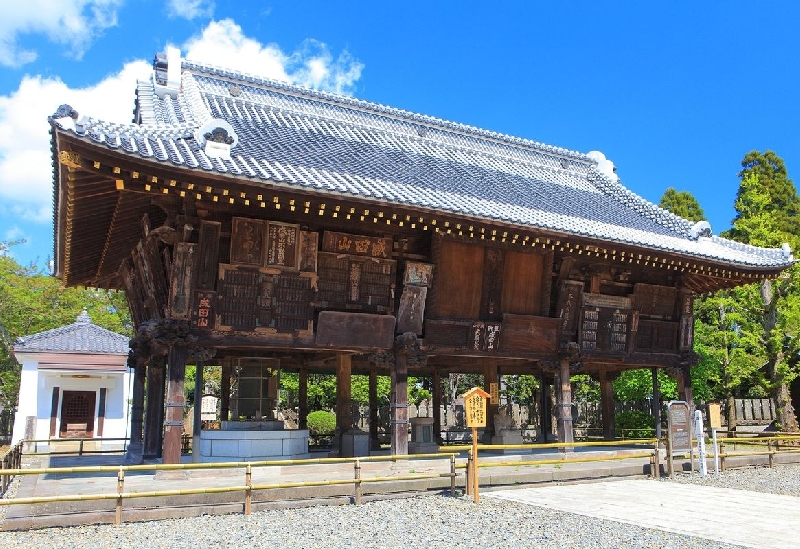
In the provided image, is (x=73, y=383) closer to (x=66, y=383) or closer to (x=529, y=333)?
(x=66, y=383)

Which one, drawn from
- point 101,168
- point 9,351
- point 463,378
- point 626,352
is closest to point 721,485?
point 626,352

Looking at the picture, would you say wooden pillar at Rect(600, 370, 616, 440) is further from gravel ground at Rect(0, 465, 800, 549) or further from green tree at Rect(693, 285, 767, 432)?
gravel ground at Rect(0, 465, 800, 549)

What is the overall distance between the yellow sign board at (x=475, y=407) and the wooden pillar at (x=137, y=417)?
847 cm

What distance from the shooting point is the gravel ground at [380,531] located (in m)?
7.71

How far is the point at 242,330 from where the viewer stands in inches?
485

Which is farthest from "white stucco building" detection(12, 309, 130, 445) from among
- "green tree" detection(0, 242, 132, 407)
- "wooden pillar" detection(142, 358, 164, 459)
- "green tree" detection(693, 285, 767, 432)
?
"green tree" detection(693, 285, 767, 432)

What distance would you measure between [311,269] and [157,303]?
3152 millimetres

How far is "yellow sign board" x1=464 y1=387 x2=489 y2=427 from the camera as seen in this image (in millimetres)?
10602

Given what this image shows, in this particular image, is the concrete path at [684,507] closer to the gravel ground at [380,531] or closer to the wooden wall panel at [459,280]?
the gravel ground at [380,531]

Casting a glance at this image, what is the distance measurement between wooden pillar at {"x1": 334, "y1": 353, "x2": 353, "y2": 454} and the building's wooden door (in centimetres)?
1665

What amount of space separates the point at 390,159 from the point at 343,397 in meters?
6.10

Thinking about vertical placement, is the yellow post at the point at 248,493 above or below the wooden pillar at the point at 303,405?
below

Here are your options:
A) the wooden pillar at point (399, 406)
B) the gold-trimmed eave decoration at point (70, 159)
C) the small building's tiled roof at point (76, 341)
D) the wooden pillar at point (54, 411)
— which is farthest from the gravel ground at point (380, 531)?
the wooden pillar at point (54, 411)

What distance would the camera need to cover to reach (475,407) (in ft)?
35.1
